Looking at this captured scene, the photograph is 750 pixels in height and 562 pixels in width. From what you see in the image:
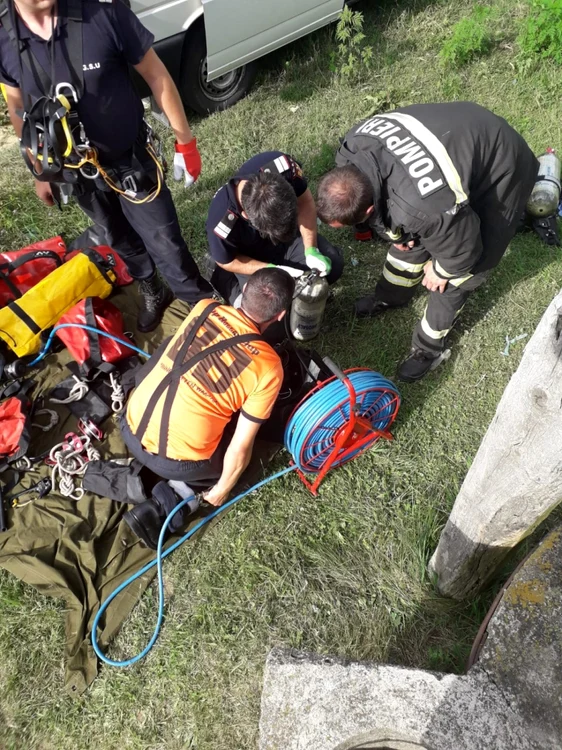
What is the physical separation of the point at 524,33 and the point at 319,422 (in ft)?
17.8

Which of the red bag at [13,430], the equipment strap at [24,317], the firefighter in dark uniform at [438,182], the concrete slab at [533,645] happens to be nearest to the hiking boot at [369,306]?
the firefighter in dark uniform at [438,182]

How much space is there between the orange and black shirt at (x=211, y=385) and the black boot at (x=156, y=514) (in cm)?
36

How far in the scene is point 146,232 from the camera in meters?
3.62

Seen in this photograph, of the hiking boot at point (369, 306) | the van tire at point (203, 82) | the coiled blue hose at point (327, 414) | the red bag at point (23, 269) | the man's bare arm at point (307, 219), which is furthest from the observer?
the van tire at point (203, 82)

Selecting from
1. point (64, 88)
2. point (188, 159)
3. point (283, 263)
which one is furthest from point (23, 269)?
point (283, 263)

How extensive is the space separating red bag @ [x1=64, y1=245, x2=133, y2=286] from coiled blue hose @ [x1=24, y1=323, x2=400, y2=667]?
217 cm

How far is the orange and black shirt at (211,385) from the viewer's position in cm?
270

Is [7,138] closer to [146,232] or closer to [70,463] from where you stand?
[146,232]

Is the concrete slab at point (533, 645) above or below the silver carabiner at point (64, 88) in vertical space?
below

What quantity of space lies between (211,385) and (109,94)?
70.0 inches

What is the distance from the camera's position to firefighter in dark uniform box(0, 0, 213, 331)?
2.61 metres

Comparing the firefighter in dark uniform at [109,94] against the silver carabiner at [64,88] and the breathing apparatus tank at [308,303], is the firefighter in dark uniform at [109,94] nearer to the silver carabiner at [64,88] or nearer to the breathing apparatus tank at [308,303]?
the silver carabiner at [64,88]

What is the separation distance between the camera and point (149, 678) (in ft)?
9.36

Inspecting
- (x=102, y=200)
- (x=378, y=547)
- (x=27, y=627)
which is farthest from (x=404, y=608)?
(x=102, y=200)
